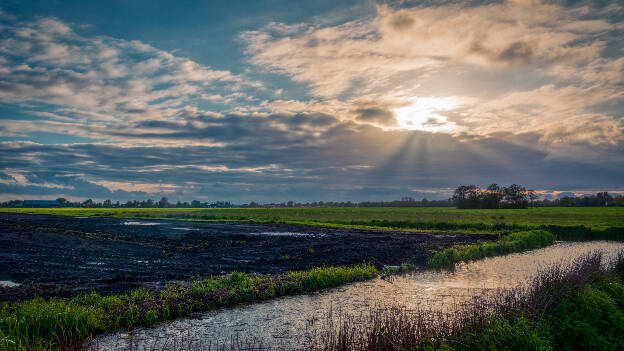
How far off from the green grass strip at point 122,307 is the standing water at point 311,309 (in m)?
0.48

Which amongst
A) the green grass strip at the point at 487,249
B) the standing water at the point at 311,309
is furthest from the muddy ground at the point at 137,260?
the standing water at the point at 311,309

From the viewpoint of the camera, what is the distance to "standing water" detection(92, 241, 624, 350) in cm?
961

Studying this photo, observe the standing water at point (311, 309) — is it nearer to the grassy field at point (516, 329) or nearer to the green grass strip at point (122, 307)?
the green grass strip at point (122, 307)

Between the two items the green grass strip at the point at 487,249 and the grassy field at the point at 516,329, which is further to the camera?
the green grass strip at the point at 487,249

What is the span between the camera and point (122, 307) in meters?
11.2

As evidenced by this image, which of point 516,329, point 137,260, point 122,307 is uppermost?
point 516,329

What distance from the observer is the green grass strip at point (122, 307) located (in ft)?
30.0

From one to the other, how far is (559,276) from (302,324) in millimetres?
9604

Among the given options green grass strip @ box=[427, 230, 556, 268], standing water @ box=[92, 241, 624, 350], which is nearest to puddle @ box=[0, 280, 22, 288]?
standing water @ box=[92, 241, 624, 350]

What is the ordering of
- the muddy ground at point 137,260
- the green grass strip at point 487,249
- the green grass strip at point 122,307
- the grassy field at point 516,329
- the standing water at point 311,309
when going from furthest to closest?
the green grass strip at point 487,249
the muddy ground at point 137,260
the standing water at point 311,309
the green grass strip at point 122,307
the grassy field at point 516,329

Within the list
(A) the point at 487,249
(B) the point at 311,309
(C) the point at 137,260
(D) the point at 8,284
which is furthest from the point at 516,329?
(A) the point at 487,249

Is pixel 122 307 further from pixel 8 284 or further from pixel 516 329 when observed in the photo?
pixel 516 329

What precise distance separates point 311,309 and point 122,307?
5712 mm

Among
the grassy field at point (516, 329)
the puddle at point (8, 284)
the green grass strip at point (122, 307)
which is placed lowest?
the puddle at point (8, 284)
